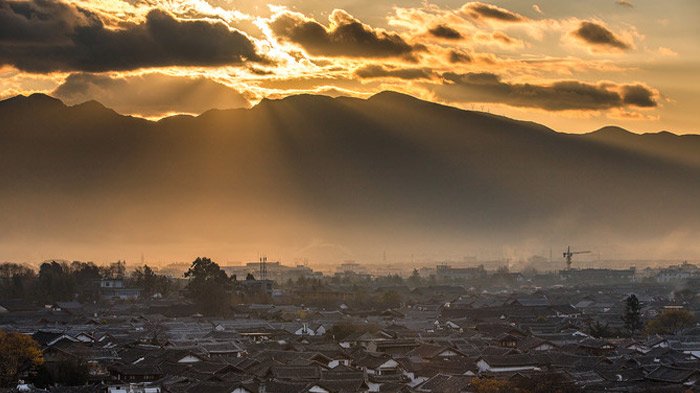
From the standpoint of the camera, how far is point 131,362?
3491 cm

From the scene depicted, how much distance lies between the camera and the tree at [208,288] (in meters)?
61.1

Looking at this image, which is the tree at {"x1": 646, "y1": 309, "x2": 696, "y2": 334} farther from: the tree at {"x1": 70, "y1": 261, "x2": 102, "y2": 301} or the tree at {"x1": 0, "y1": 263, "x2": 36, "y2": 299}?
the tree at {"x1": 0, "y1": 263, "x2": 36, "y2": 299}

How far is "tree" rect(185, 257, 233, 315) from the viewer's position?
6109 cm

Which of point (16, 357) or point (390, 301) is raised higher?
point (390, 301)

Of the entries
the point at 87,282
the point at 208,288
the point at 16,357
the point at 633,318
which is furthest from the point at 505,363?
the point at 87,282

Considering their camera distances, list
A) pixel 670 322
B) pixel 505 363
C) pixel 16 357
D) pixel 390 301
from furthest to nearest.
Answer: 1. pixel 390 301
2. pixel 670 322
3. pixel 505 363
4. pixel 16 357

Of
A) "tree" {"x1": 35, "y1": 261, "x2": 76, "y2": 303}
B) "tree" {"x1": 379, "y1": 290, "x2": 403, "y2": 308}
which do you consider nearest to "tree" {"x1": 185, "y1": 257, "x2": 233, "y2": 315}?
"tree" {"x1": 35, "y1": 261, "x2": 76, "y2": 303}

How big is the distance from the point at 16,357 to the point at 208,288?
29084 mm

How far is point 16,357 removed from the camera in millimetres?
32594

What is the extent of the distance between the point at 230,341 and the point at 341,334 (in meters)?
5.05

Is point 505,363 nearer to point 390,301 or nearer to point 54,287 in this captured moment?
point 390,301

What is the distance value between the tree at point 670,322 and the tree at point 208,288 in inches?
842

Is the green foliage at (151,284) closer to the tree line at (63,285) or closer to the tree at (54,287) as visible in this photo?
the tree line at (63,285)

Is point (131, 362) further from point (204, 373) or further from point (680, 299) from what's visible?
point (680, 299)
